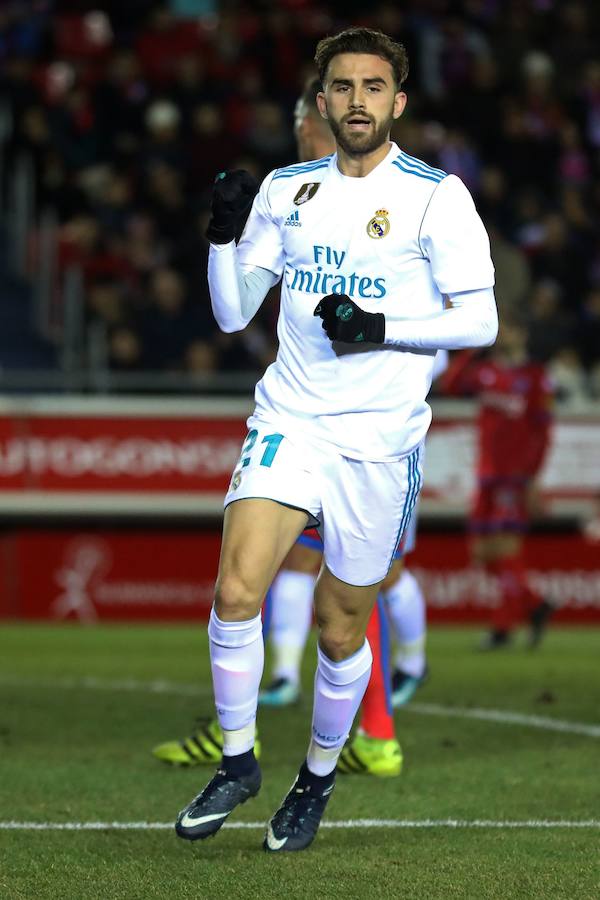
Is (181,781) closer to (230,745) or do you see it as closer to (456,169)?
(230,745)

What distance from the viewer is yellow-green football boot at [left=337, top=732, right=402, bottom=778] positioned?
6.43 metres

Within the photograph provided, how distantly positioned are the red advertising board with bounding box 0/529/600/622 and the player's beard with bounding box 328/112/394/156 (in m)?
9.82

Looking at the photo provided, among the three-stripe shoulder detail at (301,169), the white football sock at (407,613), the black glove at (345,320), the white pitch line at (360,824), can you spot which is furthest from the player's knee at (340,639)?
the white football sock at (407,613)

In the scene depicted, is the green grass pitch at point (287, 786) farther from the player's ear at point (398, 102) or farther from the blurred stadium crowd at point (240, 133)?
the blurred stadium crowd at point (240, 133)

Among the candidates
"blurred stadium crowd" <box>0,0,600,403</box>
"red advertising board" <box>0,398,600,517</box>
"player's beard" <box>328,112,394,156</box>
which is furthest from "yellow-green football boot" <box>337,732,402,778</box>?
"blurred stadium crowd" <box>0,0,600,403</box>

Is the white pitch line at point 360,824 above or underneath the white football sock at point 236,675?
underneath

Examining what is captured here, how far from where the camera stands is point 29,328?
16.0 metres

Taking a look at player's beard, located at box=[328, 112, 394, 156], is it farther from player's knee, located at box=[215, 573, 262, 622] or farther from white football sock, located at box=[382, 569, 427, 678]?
white football sock, located at box=[382, 569, 427, 678]

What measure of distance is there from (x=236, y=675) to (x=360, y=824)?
817 mm

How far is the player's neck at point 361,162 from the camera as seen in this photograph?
16.7 feet

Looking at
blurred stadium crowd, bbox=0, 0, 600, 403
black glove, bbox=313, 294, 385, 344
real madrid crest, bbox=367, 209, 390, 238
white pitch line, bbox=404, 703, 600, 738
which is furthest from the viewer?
blurred stadium crowd, bbox=0, 0, 600, 403

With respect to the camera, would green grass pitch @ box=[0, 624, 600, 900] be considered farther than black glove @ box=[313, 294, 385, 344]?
No

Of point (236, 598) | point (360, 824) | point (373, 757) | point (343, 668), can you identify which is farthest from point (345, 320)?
point (373, 757)

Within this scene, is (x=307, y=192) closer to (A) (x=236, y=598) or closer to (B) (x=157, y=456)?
(A) (x=236, y=598)
